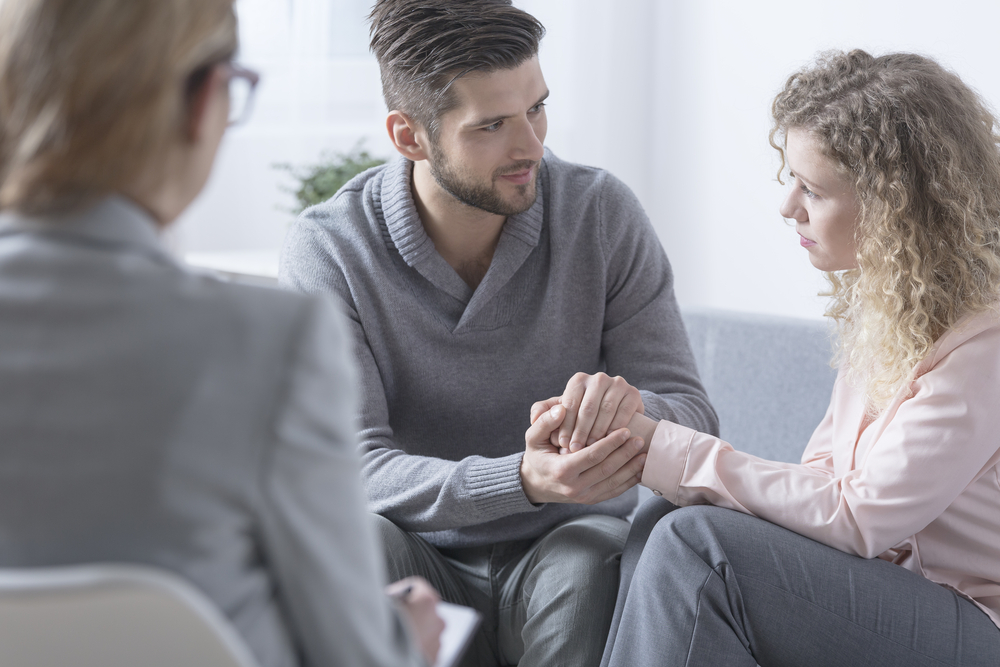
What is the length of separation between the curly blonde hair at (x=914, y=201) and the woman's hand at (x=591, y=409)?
339 mm

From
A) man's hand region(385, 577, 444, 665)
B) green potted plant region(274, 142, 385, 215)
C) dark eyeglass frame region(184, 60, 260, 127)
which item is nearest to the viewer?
dark eyeglass frame region(184, 60, 260, 127)

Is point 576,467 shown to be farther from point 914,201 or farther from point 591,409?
point 914,201

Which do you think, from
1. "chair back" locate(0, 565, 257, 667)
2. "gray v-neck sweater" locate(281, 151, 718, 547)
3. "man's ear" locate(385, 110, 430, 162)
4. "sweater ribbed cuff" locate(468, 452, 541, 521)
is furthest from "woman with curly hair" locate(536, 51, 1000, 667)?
"chair back" locate(0, 565, 257, 667)

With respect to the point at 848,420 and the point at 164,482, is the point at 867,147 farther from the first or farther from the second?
the point at 164,482

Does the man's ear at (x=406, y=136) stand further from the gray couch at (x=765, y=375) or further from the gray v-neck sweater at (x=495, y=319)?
the gray couch at (x=765, y=375)

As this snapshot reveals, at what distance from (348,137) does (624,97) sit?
3.27 ft

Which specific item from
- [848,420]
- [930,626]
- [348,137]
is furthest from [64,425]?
[348,137]

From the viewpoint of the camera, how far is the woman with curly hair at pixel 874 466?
1.13m

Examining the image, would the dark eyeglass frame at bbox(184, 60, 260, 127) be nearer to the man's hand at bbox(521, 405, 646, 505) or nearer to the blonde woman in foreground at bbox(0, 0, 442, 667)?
the blonde woman in foreground at bbox(0, 0, 442, 667)

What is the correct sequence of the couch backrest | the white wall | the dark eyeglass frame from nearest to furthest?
the dark eyeglass frame, the couch backrest, the white wall

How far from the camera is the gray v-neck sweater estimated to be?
5.03 ft

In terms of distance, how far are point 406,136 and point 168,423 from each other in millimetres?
1118

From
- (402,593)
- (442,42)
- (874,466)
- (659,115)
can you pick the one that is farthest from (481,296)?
(659,115)

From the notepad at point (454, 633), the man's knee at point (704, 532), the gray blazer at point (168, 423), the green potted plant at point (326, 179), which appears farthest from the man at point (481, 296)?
the green potted plant at point (326, 179)
